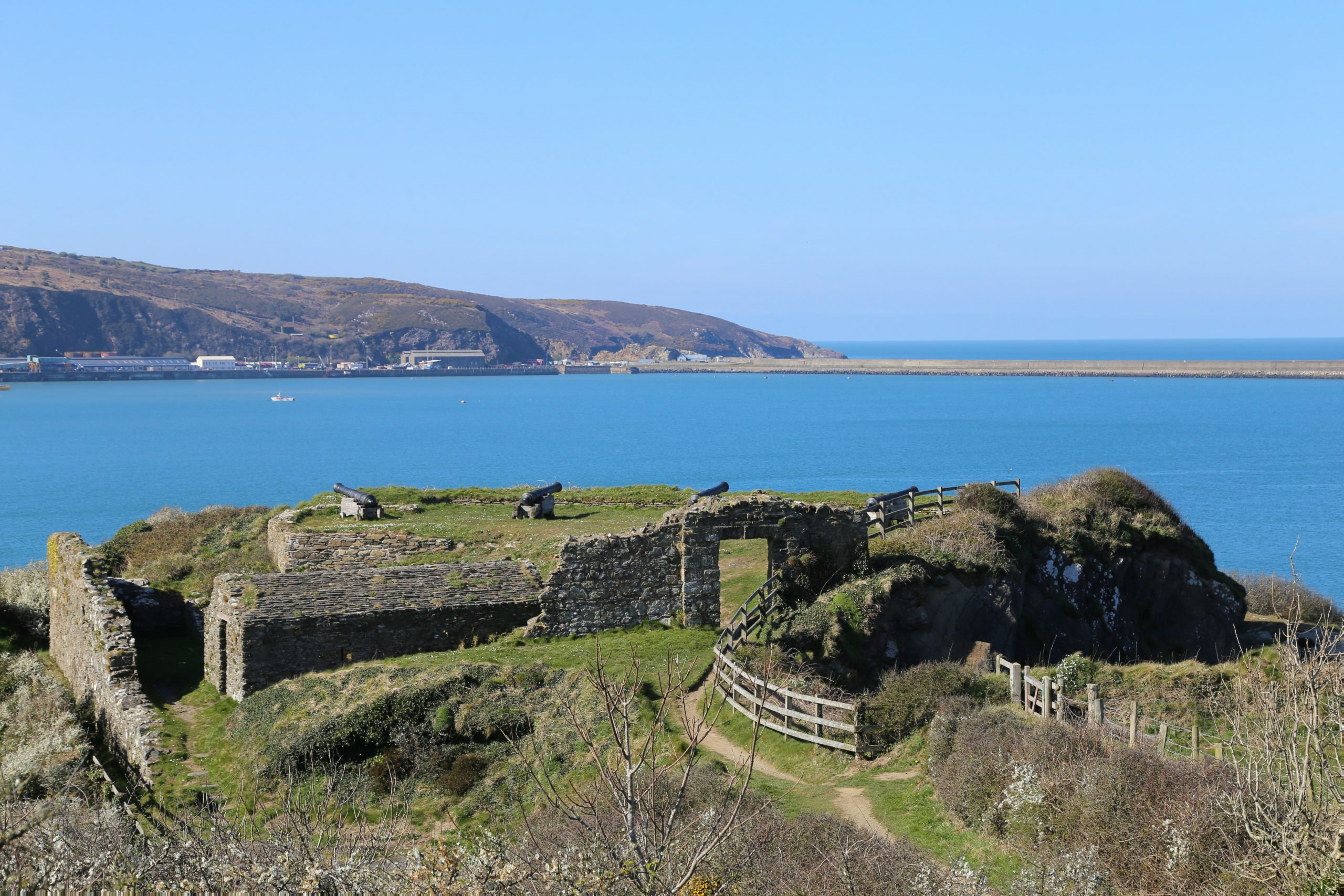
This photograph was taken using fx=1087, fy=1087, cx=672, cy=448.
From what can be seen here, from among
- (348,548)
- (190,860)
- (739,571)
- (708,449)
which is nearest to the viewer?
(190,860)

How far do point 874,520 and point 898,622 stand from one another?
5.69 m

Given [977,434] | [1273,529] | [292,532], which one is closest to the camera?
[292,532]

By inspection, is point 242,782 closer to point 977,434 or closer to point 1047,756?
point 1047,756

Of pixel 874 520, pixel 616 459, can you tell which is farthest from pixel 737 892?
pixel 616 459

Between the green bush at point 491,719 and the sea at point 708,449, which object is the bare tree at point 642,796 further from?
the sea at point 708,449

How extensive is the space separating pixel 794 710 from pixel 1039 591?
44.4 ft

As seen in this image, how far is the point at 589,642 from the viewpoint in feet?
71.8

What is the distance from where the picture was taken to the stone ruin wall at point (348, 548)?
25.8 m

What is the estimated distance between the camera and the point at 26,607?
2908cm

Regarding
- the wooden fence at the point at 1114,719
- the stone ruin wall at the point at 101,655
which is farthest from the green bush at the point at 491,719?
the wooden fence at the point at 1114,719

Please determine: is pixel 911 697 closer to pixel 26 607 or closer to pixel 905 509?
pixel 905 509

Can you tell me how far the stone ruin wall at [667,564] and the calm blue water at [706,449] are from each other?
121ft

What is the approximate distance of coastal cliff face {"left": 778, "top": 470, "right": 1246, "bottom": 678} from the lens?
75.5ft

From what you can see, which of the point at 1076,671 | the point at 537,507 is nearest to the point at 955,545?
the point at 1076,671
